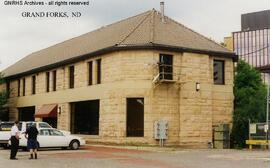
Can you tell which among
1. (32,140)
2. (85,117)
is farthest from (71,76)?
(32,140)

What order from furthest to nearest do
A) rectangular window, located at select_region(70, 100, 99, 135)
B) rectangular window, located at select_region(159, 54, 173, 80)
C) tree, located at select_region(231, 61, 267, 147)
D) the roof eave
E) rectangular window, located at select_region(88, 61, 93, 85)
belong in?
1. rectangular window, located at select_region(88, 61, 93, 85)
2. rectangular window, located at select_region(70, 100, 99, 135)
3. tree, located at select_region(231, 61, 267, 147)
4. rectangular window, located at select_region(159, 54, 173, 80)
5. the roof eave

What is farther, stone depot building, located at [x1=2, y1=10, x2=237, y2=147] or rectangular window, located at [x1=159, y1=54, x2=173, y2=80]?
rectangular window, located at [x1=159, y1=54, x2=173, y2=80]

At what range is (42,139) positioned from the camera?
92.7 ft

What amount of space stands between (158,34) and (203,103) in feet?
18.7

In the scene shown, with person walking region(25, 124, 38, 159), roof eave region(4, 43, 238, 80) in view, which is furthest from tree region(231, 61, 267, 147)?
person walking region(25, 124, 38, 159)

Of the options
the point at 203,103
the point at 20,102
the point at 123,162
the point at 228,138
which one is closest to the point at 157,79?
the point at 203,103

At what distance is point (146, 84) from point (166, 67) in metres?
1.98

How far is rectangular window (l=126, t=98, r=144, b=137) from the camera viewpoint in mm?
33188

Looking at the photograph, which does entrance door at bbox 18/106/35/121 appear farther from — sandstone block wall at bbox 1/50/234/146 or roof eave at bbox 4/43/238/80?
sandstone block wall at bbox 1/50/234/146

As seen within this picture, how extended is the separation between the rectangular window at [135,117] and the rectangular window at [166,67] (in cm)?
220

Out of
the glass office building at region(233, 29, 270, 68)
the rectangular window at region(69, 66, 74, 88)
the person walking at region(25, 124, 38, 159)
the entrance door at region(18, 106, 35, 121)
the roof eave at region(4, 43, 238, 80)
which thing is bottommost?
the person walking at region(25, 124, 38, 159)

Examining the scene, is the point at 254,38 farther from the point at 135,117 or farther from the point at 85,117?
the point at 135,117

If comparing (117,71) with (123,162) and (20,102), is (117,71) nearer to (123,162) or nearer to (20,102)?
(123,162)

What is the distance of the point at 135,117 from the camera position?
3334 centimetres
